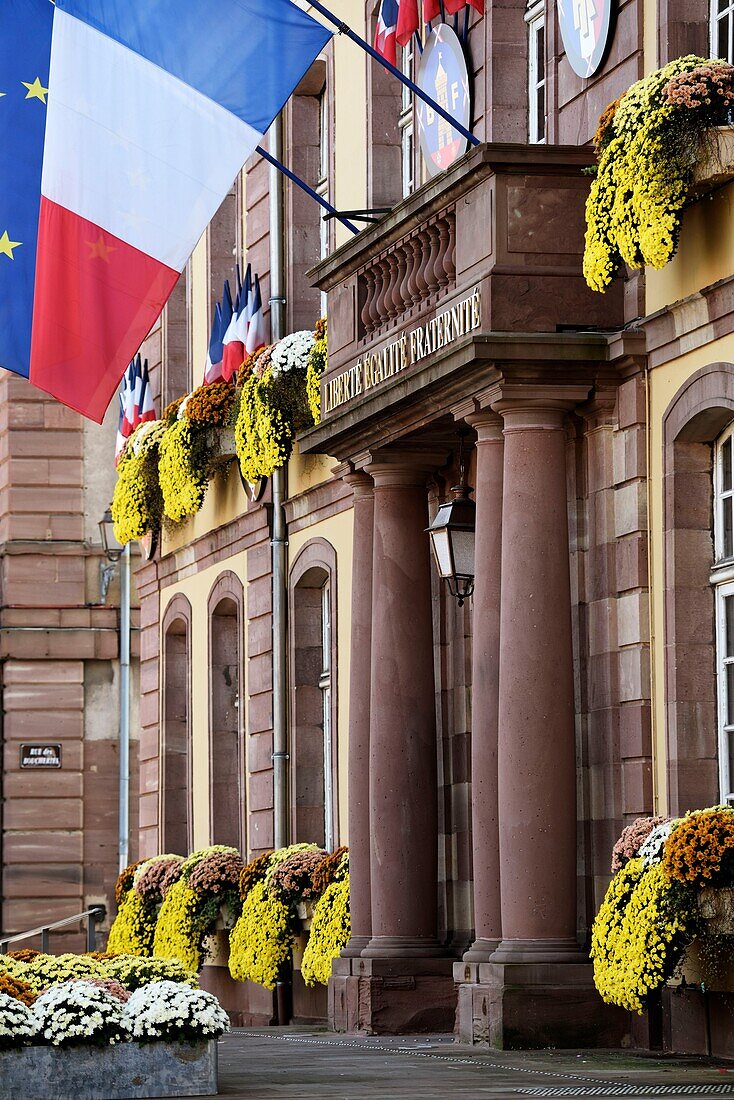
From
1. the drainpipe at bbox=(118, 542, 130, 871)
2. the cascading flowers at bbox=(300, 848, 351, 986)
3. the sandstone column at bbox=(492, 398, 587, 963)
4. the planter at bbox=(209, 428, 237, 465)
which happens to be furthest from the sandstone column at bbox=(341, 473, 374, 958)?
the drainpipe at bbox=(118, 542, 130, 871)

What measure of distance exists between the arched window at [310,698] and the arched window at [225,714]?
185 cm

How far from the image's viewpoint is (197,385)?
2461cm

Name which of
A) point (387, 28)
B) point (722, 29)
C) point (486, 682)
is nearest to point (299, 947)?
point (486, 682)

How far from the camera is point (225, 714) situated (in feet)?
77.5

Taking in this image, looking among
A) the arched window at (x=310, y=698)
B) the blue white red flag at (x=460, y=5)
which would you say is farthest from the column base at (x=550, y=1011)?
the blue white red flag at (x=460, y=5)

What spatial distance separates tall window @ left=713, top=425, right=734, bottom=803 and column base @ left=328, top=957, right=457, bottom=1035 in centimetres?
343

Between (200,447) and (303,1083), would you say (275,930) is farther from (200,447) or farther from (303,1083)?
(303,1083)

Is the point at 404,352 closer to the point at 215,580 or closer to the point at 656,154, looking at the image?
the point at 656,154

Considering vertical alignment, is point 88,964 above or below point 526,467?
below

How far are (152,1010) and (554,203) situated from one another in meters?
5.60

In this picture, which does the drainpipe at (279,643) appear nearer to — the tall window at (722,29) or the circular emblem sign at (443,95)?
the circular emblem sign at (443,95)

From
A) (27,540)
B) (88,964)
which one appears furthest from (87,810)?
(88,964)

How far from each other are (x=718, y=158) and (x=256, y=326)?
897cm

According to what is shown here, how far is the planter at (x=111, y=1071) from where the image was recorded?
1184 centimetres
